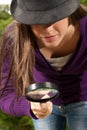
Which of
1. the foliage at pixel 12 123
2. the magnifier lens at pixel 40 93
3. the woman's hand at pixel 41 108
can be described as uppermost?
the magnifier lens at pixel 40 93

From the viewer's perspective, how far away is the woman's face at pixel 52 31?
1865 mm

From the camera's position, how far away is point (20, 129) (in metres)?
3.46

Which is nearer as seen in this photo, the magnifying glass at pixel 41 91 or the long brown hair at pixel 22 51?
the magnifying glass at pixel 41 91

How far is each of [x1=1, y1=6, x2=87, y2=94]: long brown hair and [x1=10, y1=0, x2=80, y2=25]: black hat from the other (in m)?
0.17

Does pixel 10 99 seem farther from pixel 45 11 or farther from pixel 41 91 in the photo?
pixel 45 11

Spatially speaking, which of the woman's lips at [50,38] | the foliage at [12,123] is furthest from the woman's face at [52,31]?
the foliage at [12,123]

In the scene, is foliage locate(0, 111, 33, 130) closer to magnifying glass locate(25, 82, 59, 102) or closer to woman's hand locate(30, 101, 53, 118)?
woman's hand locate(30, 101, 53, 118)

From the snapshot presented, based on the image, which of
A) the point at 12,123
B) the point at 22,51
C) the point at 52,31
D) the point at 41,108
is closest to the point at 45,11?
the point at 52,31

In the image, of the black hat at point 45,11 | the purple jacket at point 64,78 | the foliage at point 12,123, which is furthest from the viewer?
the foliage at point 12,123

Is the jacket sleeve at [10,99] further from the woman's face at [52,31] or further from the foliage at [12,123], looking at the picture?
the foliage at [12,123]

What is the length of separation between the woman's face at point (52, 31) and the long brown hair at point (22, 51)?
0.33ft

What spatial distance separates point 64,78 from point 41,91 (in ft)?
1.32

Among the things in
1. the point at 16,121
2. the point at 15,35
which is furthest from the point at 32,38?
the point at 16,121

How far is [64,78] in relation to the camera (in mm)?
2297
